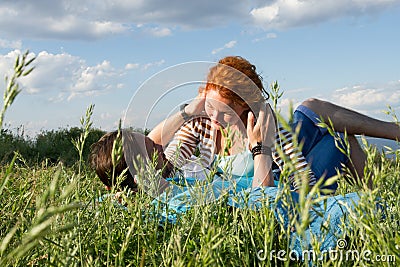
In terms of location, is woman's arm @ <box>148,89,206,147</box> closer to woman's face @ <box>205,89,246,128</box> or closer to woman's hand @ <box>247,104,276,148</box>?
woman's face @ <box>205,89,246,128</box>

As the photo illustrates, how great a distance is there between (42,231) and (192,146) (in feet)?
10.1

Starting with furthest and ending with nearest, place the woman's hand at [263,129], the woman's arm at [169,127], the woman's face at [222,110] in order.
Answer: the woman's arm at [169,127] < the woman's face at [222,110] < the woman's hand at [263,129]

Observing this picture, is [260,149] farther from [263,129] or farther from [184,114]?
[184,114]

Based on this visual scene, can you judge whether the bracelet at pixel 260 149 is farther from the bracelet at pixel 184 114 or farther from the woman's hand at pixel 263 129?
the bracelet at pixel 184 114

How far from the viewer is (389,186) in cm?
171

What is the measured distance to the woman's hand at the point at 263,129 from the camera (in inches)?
121

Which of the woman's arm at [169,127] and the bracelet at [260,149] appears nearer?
the bracelet at [260,149]

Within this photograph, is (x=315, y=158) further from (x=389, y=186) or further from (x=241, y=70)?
(x=389, y=186)

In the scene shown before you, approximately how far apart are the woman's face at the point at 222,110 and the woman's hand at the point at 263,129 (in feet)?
0.99

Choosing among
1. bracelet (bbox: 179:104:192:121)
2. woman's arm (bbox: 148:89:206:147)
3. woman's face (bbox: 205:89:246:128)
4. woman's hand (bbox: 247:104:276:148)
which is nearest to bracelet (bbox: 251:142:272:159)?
woman's hand (bbox: 247:104:276:148)

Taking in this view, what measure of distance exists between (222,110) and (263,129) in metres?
0.41

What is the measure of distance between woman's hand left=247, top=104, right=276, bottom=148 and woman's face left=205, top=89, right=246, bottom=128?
11.8 inches

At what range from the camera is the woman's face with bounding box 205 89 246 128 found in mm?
3393

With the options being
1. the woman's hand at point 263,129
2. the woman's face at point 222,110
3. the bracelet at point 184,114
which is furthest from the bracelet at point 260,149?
the bracelet at point 184,114
